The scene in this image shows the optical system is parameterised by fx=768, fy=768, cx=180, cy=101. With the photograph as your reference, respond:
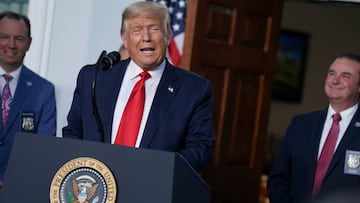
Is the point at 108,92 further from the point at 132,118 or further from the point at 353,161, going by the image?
the point at 353,161

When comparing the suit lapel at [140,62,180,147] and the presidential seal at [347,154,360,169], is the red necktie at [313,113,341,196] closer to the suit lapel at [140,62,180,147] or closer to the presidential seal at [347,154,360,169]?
the presidential seal at [347,154,360,169]

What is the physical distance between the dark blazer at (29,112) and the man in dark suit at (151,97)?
1.13 m

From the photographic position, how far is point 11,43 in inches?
171

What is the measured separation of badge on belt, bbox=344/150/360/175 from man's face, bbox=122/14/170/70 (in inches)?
53.5

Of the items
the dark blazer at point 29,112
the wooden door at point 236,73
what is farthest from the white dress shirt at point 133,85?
the wooden door at point 236,73

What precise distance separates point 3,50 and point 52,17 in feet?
4.28

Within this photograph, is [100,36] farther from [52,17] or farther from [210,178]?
[210,178]

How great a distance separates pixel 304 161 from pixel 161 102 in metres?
1.27

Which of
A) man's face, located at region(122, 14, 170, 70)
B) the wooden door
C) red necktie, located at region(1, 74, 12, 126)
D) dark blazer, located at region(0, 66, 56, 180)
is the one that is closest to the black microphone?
man's face, located at region(122, 14, 170, 70)

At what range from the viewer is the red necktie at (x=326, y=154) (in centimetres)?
409

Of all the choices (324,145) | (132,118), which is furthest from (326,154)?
(132,118)

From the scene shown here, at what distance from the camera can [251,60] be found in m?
5.48

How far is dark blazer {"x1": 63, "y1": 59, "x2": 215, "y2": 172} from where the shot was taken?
3139 mm

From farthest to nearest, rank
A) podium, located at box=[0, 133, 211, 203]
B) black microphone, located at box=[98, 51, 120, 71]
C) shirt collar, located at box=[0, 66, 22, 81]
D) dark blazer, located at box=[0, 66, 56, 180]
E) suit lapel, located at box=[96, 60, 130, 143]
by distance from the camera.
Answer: shirt collar, located at box=[0, 66, 22, 81], dark blazer, located at box=[0, 66, 56, 180], suit lapel, located at box=[96, 60, 130, 143], black microphone, located at box=[98, 51, 120, 71], podium, located at box=[0, 133, 211, 203]
